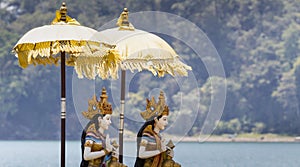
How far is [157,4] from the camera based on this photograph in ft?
104

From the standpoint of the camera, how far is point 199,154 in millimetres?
23891

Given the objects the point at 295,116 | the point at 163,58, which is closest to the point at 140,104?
the point at 295,116

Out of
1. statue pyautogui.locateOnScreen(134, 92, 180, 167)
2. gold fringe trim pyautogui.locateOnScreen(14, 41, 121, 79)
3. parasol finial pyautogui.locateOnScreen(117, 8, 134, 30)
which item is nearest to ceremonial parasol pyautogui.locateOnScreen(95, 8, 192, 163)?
parasol finial pyautogui.locateOnScreen(117, 8, 134, 30)

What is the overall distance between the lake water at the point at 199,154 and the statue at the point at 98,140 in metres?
10.1

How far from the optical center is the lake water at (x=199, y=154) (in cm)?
2022

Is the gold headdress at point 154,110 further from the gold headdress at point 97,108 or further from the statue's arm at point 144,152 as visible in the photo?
the gold headdress at point 97,108

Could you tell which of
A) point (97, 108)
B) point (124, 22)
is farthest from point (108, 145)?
A: point (124, 22)

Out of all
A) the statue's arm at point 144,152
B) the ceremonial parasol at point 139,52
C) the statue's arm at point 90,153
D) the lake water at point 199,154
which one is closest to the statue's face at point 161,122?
the statue's arm at point 144,152

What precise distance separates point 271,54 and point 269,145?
3.40 metres

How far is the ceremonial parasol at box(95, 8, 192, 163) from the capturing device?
7496 mm

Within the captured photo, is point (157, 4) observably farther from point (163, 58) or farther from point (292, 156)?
point (163, 58)

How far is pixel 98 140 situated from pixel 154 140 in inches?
20.7

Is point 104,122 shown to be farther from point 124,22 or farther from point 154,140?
point 124,22

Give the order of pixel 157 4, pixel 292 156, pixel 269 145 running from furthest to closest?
1. pixel 157 4
2. pixel 269 145
3. pixel 292 156
